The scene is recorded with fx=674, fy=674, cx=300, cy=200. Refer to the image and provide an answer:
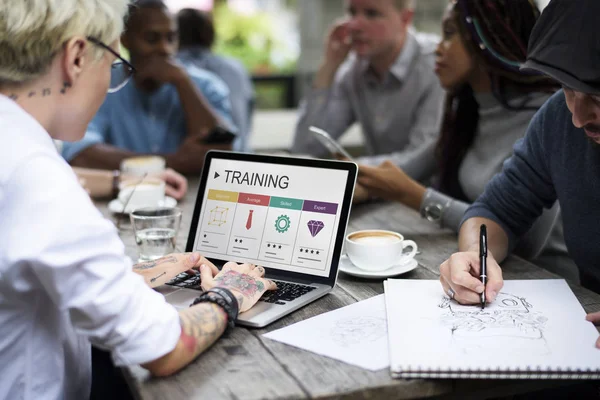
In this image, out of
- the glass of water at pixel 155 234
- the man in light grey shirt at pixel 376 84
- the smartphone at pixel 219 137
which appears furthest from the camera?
the man in light grey shirt at pixel 376 84

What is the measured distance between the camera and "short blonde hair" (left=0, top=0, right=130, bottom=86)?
3.07 feet

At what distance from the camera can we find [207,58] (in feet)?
13.2

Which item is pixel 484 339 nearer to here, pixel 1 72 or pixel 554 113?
pixel 554 113

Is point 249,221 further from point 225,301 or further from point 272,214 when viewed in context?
point 225,301

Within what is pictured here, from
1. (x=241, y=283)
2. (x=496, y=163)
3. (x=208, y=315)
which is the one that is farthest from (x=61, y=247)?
(x=496, y=163)

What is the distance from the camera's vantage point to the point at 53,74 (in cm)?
100

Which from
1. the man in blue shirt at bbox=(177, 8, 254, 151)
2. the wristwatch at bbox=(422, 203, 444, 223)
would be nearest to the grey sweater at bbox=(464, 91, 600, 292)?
the wristwatch at bbox=(422, 203, 444, 223)

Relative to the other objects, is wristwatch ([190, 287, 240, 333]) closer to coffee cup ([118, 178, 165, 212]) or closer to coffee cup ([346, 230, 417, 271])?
coffee cup ([346, 230, 417, 271])

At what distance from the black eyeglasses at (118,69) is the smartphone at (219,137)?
0.99 metres

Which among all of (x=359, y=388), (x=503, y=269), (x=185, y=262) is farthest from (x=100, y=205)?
(x=359, y=388)

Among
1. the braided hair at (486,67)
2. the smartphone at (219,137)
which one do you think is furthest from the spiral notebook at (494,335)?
the smartphone at (219,137)

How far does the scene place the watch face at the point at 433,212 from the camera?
5.66ft

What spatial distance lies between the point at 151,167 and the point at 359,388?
1.42 m

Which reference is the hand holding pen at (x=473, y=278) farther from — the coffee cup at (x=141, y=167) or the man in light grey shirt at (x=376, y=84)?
the man in light grey shirt at (x=376, y=84)
